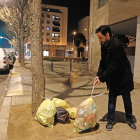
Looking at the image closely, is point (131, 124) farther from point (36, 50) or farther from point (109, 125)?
point (36, 50)

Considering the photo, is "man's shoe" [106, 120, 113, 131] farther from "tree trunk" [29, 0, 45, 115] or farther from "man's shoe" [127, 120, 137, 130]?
"tree trunk" [29, 0, 45, 115]

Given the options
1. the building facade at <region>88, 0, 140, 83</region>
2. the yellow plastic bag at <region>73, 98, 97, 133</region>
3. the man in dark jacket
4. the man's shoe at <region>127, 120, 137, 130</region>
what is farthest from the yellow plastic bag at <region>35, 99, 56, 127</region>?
the building facade at <region>88, 0, 140, 83</region>

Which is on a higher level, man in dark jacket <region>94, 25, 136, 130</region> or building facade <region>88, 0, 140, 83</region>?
building facade <region>88, 0, 140, 83</region>

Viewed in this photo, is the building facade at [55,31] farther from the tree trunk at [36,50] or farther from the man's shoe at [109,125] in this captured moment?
the man's shoe at [109,125]

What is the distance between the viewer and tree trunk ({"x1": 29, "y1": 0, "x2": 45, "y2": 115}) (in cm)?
352

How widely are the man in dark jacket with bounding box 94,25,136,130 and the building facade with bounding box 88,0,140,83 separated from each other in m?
4.99

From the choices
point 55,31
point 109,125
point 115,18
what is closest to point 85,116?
point 109,125

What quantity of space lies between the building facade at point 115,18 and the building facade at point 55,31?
47274 millimetres

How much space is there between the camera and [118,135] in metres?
2.95

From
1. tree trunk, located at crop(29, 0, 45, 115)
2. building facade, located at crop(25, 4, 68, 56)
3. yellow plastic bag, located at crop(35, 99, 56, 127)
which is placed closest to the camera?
yellow plastic bag, located at crop(35, 99, 56, 127)

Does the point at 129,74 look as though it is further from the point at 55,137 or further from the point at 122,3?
the point at 122,3

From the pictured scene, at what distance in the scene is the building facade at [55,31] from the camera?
194 ft

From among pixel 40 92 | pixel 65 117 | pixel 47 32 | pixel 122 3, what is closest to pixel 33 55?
pixel 40 92

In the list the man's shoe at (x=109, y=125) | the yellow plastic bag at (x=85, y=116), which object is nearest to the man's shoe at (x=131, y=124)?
the man's shoe at (x=109, y=125)
